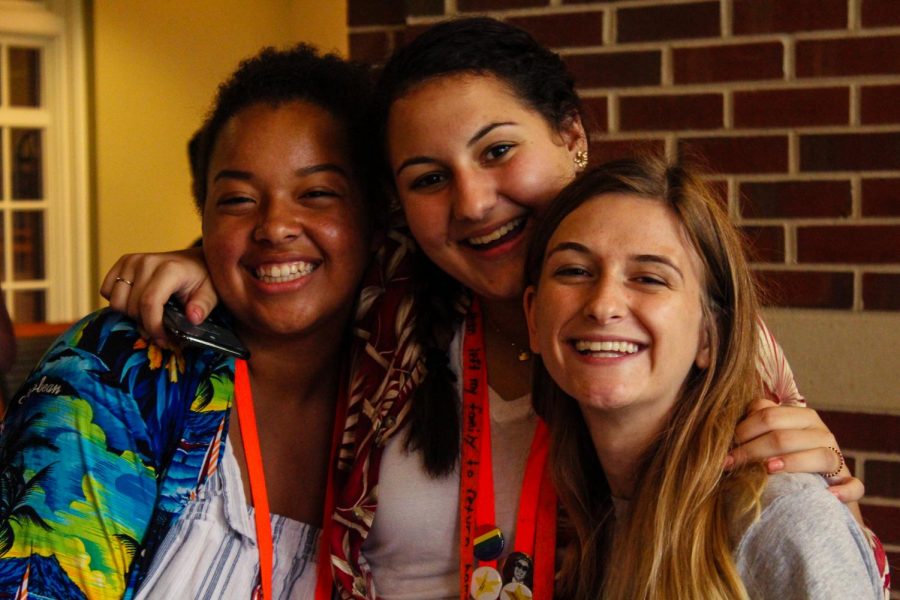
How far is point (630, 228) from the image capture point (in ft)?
4.92

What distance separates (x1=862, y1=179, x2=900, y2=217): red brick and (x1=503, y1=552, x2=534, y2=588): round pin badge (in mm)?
1243

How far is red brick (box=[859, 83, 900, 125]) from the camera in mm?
2359

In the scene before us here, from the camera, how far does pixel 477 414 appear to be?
179 cm

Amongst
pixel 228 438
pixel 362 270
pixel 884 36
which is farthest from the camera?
pixel 884 36

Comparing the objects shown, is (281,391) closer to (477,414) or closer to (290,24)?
(477,414)

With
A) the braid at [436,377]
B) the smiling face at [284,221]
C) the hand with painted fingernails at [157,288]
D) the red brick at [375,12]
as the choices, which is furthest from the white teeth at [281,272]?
the red brick at [375,12]

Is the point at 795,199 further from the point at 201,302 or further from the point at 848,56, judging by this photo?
the point at 201,302

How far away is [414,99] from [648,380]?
61cm

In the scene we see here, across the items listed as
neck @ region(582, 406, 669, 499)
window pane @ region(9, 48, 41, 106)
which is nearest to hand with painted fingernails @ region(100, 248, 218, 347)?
neck @ region(582, 406, 669, 499)

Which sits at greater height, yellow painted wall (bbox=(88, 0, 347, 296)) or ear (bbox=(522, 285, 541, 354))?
yellow painted wall (bbox=(88, 0, 347, 296))

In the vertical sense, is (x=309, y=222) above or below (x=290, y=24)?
below

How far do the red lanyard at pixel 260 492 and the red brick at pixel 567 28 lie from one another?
1232 mm

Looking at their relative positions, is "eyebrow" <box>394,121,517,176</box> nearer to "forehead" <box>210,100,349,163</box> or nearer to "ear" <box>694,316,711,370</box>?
"forehead" <box>210,100,349,163</box>

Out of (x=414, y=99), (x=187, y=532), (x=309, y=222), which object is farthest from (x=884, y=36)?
(x=187, y=532)
